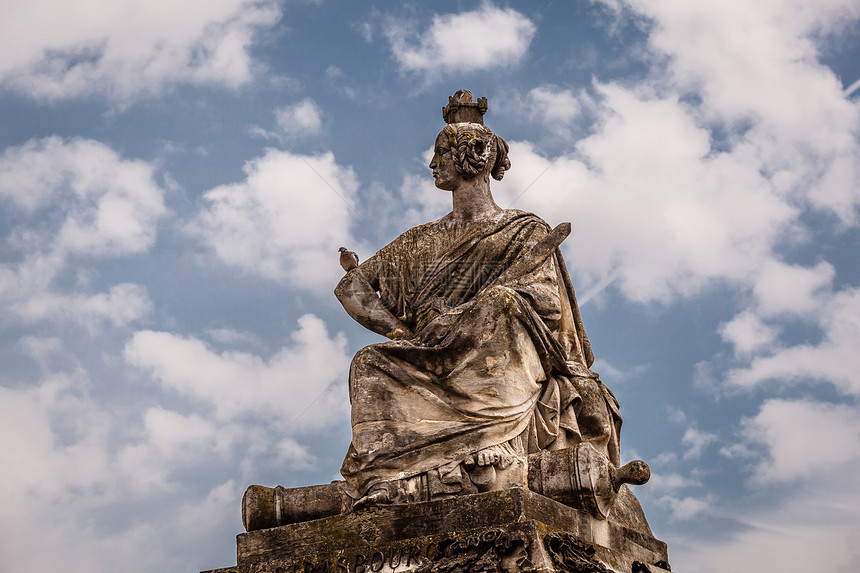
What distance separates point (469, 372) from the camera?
400 inches

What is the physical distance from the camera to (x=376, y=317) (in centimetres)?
1154

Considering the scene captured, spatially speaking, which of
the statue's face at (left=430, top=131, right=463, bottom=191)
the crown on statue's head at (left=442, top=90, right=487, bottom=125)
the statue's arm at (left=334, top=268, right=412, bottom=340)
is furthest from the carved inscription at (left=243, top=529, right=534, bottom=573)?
the crown on statue's head at (left=442, top=90, right=487, bottom=125)

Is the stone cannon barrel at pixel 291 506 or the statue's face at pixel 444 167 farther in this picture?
the statue's face at pixel 444 167

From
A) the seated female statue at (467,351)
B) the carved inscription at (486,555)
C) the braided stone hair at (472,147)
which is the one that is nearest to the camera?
the carved inscription at (486,555)

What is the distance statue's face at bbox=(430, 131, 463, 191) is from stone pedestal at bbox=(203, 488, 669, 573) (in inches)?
143

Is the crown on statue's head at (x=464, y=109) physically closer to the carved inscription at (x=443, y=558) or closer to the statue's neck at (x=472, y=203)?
the statue's neck at (x=472, y=203)

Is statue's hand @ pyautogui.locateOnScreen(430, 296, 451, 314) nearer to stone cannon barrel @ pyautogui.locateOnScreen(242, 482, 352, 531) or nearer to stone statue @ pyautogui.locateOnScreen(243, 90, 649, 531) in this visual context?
stone statue @ pyautogui.locateOnScreen(243, 90, 649, 531)

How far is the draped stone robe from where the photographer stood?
32.6 ft

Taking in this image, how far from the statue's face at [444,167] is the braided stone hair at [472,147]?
5cm

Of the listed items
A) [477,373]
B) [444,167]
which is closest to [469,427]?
[477,373]

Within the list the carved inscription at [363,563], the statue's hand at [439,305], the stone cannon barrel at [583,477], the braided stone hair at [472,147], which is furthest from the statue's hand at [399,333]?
the carved inscription at [363,563]

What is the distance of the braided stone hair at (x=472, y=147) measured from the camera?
38.6 feet

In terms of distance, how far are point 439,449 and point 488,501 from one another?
810 mm

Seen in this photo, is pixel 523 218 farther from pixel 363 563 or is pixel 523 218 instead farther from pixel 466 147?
pixel 363 563
